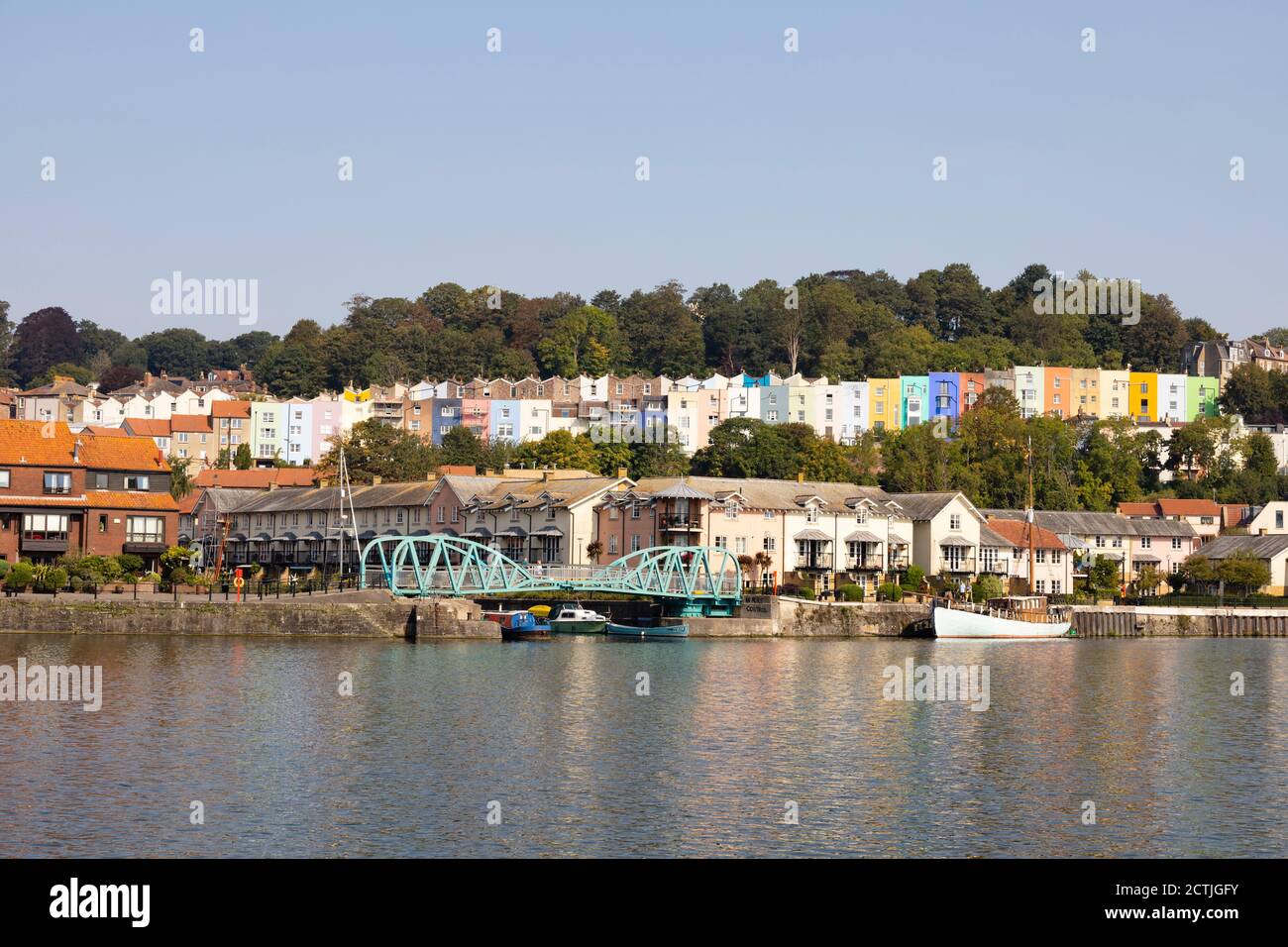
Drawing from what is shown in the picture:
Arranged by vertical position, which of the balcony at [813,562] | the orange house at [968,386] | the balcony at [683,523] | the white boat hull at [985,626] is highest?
the orange house at [968,386]

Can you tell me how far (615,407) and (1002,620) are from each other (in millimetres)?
85089

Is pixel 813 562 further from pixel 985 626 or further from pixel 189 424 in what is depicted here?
pixel 189 424

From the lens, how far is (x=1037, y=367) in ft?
584

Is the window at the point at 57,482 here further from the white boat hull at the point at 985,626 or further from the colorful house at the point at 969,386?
the colorful house at the point at 969,386

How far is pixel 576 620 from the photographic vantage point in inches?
3297

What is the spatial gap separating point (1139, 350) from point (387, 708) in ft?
557

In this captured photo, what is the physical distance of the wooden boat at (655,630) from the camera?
82.0 m

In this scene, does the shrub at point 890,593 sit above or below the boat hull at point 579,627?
above

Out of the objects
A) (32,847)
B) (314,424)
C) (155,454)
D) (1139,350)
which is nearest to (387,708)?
(32,847)

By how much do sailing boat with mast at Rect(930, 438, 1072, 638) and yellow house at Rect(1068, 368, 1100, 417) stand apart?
81.1 meters

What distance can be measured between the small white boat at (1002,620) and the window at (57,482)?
46.2 m

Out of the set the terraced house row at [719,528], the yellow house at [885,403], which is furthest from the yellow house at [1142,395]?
the terraced house row at [719,528]

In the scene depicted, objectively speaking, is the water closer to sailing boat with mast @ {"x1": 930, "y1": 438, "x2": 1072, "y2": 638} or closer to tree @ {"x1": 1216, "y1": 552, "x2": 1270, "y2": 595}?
sailing boat with mast @ {"x1": 930, "y1": 438, "x2": 1072, "y2": 638}
